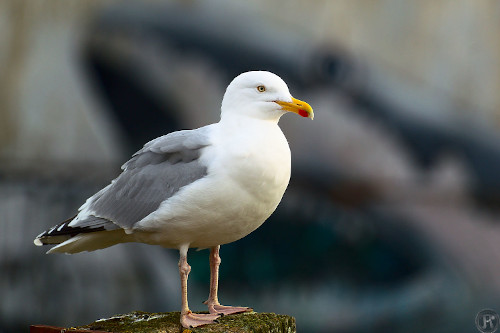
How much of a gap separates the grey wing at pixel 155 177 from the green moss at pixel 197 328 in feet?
1.48

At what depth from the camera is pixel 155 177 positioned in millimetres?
3102

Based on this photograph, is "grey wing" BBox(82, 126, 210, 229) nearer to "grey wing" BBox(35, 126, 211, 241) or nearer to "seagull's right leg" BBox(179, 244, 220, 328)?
"grey wing" BBox(35, 126, 211, 241)

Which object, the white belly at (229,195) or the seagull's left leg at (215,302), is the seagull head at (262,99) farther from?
the seagull's left leg at (215,302)

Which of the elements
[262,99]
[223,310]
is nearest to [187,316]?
[223,310]

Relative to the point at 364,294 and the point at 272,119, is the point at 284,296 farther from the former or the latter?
the point at 272,119

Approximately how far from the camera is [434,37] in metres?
5.94

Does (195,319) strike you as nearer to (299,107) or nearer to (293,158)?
(299,107)

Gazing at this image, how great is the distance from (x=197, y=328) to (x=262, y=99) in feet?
3.50

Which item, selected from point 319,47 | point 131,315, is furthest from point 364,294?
point 131,315

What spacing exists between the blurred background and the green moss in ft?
8.77

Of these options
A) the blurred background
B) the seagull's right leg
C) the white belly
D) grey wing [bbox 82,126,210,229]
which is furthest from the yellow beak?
the blurred background

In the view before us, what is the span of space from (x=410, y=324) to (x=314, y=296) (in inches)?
35.4

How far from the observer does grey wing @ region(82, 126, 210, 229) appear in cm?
301

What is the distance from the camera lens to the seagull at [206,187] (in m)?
2.89
